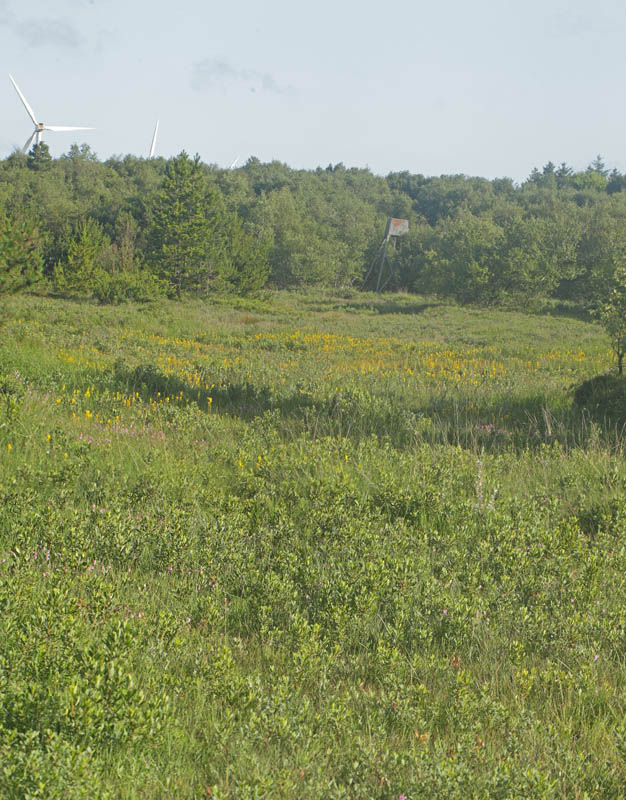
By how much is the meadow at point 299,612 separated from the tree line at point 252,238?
1165 centimetres

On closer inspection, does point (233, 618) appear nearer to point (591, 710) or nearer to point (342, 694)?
point (342, 694)

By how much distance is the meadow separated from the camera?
7.00 feet

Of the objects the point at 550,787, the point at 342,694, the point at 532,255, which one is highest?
the point at 532,255

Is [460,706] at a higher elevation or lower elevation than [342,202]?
lower

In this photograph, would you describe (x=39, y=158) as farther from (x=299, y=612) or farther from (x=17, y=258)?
(x=299, y=612)

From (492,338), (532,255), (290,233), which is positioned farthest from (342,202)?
(492,338)

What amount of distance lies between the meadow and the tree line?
11653mm

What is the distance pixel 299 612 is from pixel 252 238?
68838mm

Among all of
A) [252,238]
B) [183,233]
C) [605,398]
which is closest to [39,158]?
[252,238]

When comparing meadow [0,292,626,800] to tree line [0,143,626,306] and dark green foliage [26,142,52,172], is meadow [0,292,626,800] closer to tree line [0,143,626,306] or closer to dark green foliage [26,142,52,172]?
tree line [0,143,626,306]

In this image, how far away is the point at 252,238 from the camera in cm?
6850

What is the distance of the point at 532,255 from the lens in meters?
60.1

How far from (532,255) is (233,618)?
6388 centimetres

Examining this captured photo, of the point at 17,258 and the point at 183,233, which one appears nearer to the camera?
the point at 17,258
